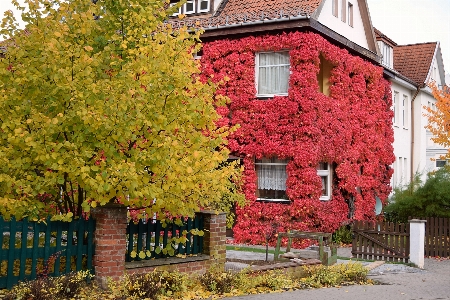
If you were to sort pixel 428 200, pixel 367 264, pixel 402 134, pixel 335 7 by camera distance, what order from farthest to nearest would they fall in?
pixel 402 134, pixel 335 7, pixel 428 200, pixel 367 264

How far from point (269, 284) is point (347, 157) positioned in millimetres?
12561

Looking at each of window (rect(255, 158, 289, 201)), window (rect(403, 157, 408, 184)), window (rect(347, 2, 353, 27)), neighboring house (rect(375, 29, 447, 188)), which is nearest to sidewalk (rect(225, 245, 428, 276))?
window (rect(255, 158, 289, 201))

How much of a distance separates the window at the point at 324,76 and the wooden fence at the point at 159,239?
1265 cm

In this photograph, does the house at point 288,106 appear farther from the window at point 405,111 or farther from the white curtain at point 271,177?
the window at point 405,111

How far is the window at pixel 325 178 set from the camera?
2230 centimetres

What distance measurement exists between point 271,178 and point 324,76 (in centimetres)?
468

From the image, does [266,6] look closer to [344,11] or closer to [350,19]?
[344,11]

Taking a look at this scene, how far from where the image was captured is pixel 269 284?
11.3m

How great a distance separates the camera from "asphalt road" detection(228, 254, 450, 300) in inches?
425

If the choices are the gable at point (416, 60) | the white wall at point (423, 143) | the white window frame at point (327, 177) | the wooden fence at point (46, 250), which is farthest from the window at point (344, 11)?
the wooden fence at point (46, 250)

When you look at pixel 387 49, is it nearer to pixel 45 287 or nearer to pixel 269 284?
pixel 269 284

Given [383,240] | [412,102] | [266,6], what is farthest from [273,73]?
[412,102]

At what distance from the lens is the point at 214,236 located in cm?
1187

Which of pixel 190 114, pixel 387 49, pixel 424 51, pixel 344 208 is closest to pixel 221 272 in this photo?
pixel 190 114
